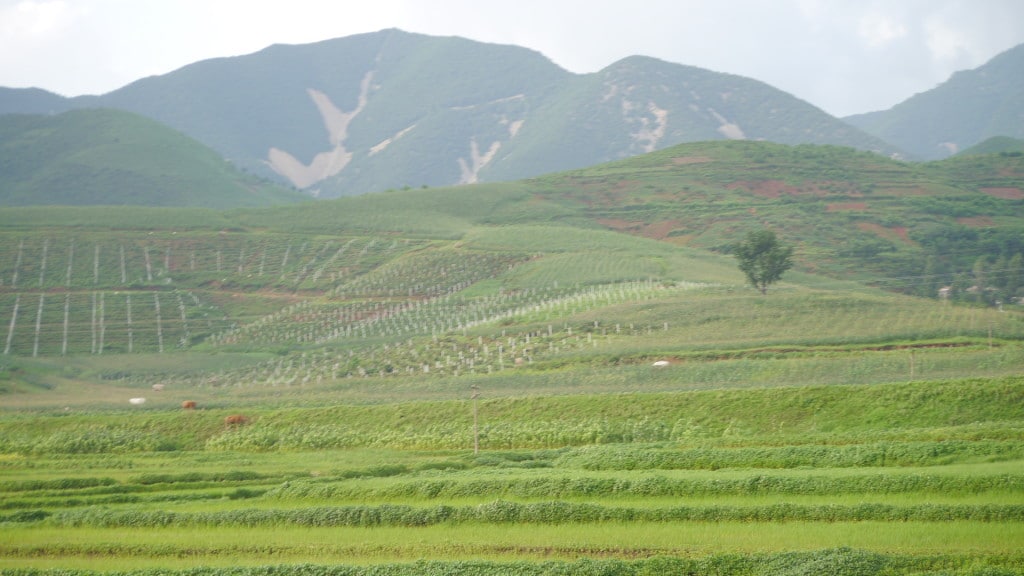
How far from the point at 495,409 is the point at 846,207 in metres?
81.4

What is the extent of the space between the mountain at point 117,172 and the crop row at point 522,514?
146m

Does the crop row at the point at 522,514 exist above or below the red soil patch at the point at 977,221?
below

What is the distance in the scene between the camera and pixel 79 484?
113ft

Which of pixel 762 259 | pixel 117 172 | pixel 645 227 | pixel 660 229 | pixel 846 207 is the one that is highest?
pixel 117 172

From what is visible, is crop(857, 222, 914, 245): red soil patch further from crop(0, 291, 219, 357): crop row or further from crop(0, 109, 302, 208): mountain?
crop(0, 109, 302, 208): mountain

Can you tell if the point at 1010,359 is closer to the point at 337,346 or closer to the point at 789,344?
the point at 789,344

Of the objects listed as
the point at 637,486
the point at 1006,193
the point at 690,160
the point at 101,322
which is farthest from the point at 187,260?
the point at 1006,193

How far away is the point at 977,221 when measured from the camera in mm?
106500

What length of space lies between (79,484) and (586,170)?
118m

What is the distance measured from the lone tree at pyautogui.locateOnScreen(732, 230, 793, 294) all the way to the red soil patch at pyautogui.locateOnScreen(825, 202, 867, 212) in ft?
141

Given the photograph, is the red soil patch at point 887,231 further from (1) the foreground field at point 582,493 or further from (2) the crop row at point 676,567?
(2) the crop row at point 676,567

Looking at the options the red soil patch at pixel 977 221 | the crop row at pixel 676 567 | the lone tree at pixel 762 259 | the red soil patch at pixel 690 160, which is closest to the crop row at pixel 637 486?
the crop row at pixel 676 567

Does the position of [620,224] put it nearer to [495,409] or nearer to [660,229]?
[660,229]

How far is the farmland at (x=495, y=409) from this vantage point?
24328 mm
